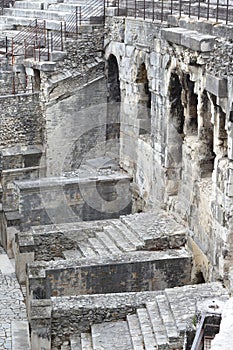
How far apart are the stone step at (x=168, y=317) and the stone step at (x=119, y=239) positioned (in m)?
2.31

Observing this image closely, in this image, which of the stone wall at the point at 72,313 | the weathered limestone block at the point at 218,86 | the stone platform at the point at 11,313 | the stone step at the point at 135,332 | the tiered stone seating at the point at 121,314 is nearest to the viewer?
the stone step at the point at 135,332

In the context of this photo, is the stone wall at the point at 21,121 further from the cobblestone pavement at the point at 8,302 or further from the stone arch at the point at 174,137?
the stone arch at the point at 174,137

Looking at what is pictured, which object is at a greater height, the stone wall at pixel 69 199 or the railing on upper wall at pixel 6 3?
the railing on upper wall at pixel 6 3

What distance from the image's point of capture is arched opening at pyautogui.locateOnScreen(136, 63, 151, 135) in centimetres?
1792

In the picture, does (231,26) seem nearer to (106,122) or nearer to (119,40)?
(119,40)

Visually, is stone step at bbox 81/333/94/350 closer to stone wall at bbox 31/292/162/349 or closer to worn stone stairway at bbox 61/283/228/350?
worn stone stairway at bbox 61/283/228/350

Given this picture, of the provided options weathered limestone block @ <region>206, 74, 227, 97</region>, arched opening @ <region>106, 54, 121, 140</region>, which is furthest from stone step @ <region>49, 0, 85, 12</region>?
weathered limestone block @ <region>206, 74, 227, 97</region>

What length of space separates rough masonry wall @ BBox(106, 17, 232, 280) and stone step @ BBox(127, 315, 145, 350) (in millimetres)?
1996

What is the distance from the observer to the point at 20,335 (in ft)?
44.6

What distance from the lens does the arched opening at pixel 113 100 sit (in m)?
19.7

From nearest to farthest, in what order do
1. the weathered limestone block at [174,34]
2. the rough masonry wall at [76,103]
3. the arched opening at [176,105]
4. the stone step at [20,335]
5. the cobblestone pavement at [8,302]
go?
the stone step at [20,335]
the cobblestone pavement at [8,302]
the weathered limestone block at [174,34]
the arched opening at [176,105]
the rough masonry wall at [76,103]

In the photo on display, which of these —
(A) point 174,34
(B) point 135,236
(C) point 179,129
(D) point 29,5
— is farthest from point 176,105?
(D) point 29,5

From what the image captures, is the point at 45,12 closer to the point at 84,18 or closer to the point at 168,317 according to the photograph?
the point at 84,18

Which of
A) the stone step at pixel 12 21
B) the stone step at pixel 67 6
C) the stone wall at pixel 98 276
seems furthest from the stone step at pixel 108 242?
the stone step at pixel 12 21
